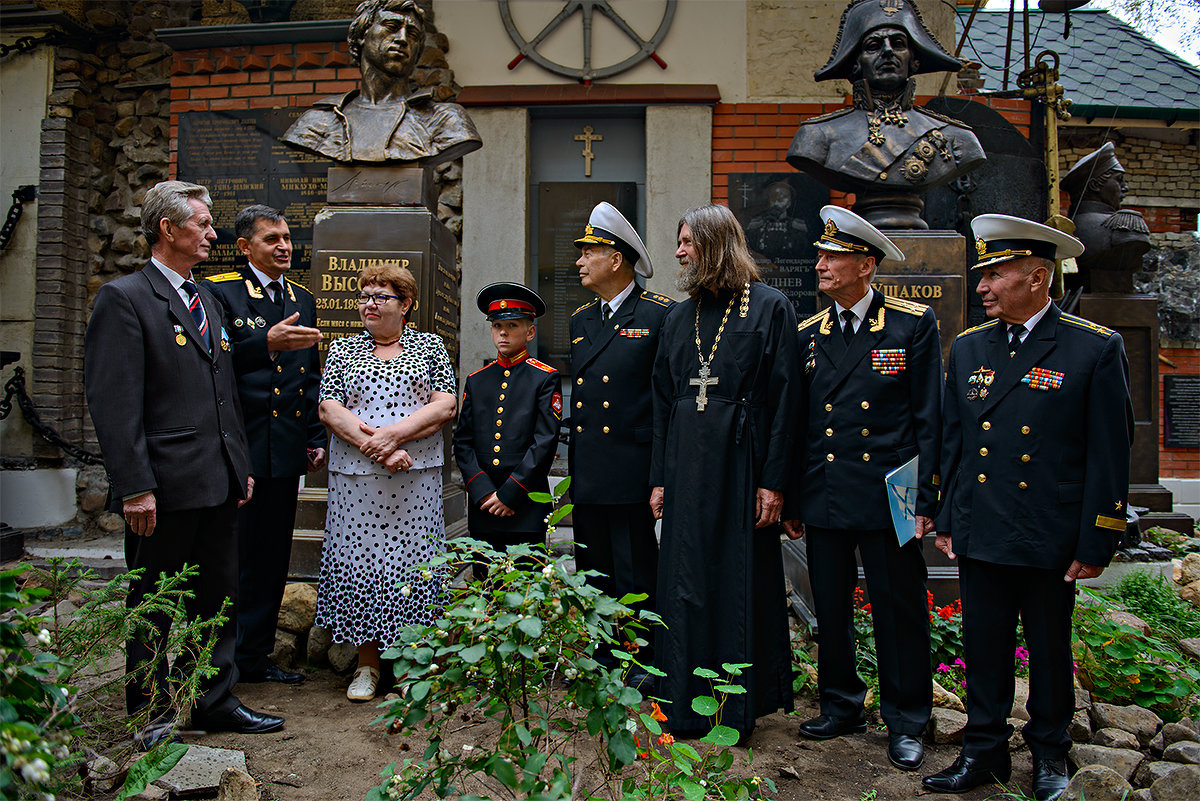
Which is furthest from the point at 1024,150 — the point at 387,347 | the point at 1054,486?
the point at 387,347

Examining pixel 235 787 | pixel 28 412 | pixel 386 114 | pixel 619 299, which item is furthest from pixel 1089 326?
pixel 28 412

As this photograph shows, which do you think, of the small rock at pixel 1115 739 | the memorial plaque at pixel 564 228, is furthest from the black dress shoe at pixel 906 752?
the memorial plaque at pixel 564 228

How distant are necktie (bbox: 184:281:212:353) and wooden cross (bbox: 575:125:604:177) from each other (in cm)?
460

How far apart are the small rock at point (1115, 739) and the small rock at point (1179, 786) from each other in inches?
18.8

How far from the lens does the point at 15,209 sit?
23.6 feet

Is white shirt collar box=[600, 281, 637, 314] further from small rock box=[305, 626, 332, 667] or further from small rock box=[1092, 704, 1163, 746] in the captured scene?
small rock box=[1092, 704, 1163, 746]

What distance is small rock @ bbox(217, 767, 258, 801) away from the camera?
2438mm

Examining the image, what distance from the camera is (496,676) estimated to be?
189cm

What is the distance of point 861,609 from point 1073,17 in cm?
1067

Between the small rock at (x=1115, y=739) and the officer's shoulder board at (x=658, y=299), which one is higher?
the officer's shoulder board at (x=658, y=299)

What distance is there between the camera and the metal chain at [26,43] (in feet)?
23.8

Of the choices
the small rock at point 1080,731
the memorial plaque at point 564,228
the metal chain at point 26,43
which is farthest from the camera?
the metal chain at point 26,43

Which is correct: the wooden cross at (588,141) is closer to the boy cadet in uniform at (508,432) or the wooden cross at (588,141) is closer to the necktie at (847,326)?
the boy cadet in uniform at (508,432)

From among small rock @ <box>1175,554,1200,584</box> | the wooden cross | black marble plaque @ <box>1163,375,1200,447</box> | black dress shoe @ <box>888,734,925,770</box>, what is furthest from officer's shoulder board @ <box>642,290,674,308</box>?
black marble plaque @ <box>1163,375,1200,447</box>
